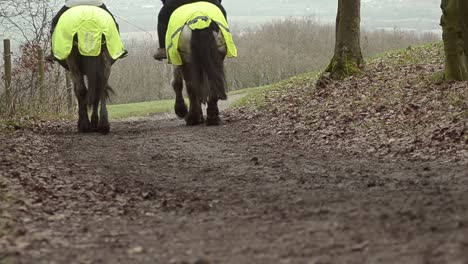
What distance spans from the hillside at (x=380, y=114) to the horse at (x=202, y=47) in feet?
3.91

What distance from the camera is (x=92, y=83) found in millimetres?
11828

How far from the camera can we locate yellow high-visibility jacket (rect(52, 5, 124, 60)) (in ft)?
38.9

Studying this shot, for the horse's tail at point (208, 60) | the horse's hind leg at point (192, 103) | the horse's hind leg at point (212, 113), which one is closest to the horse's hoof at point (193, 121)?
the horse's hind leg at point (192, 103)

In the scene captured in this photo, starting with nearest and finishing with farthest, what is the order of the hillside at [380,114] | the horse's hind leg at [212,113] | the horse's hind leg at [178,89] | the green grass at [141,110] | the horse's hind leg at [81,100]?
1. the hillside at [380,114]
2. the horse's hind leg at [81,100]
3. the horse's hind leg at [212,113]
4. the horse's hind leg at [178,89]
5. the green grass at [141,110]

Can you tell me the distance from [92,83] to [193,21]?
1.94 metres

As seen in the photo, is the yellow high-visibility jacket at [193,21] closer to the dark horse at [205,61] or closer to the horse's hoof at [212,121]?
the dark horse at [205,61]

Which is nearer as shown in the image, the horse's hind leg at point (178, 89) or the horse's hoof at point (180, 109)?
the horse's hind leg at point (178, 89)

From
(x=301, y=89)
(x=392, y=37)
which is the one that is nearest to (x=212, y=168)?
(x=301, y=89)

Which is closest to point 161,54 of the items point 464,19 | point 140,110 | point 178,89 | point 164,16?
point 164,16

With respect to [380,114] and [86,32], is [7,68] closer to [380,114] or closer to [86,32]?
[86,32]

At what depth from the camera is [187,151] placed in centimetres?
1003

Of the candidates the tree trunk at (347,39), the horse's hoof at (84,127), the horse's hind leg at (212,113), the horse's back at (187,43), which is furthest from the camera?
the tree trunk at (347,39)

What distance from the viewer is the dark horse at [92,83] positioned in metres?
11.9

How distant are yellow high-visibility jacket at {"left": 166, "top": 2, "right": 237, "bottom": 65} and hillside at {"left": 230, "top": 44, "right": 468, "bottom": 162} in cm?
181
